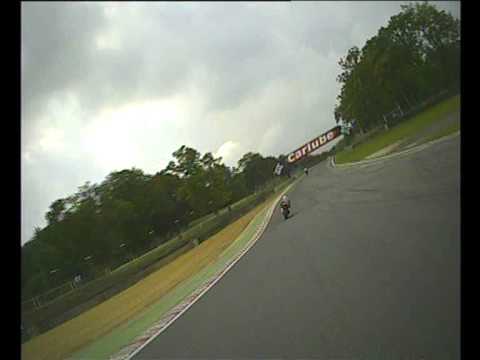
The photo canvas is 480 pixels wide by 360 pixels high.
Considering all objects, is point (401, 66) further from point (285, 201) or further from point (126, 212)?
point (126, 212)

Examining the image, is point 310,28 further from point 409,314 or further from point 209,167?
point 409,314

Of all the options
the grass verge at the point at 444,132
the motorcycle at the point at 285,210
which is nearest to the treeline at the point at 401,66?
the grass verge at the point at 444,132

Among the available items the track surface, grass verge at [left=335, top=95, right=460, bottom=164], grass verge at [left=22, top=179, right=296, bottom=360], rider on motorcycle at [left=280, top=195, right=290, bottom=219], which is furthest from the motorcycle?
grass verge at [left=335, top=95, right=460, bottom=164]

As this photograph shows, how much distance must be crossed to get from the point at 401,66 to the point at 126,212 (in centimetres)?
482

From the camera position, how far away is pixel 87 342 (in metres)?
4.81

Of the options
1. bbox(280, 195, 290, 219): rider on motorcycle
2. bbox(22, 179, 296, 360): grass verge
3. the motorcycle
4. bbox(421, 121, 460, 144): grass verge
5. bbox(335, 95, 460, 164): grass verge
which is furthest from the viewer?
the motorcycle

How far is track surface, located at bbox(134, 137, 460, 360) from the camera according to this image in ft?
12.5

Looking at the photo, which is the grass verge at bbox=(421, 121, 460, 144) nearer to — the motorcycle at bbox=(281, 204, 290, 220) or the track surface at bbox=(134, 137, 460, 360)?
the track surface at bbox=(134, 137, 460, 360)

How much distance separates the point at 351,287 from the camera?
17.1ft

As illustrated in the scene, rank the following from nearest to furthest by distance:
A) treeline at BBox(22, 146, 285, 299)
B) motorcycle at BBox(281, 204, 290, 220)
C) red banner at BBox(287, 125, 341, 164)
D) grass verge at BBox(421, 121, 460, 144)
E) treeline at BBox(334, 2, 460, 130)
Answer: treeline at BBox(22, 146, 285, 299) < red banner at BBox(287, 125, 341, 164) < treeline at BBox(334, 2, 460, 130) < grass verge at BBox(421, 121, 460, 144) < motorcycle at BBox(281, 204, 290, 220)

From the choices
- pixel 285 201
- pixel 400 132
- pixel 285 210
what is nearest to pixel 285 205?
pixel 285 201

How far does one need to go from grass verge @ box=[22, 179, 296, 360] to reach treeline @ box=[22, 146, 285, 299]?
1.65 feet

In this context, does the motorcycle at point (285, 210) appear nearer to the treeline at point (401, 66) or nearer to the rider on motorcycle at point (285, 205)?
the rider on motorcycle at point (285, 205)
